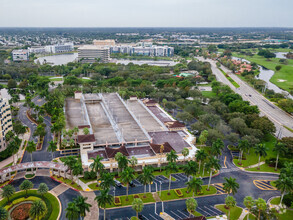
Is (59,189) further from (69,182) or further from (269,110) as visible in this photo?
(269,110)

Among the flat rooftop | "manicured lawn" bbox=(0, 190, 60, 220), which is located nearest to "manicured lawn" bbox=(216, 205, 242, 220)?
"manicured lawn" bbox=(0, 190, 60, 220)

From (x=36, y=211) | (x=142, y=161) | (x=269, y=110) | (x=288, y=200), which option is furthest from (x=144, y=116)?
(x=269, y=110)

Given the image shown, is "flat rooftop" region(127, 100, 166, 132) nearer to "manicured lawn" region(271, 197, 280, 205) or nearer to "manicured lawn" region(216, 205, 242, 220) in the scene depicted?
"manicured lawn" region(216, 205, 242, 220)

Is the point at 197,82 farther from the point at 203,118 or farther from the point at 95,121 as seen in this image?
the point at 95,121

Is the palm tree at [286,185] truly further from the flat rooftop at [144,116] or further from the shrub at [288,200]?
the flat rooftop at [144,116]

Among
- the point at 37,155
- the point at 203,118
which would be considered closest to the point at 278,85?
the point at 203,118
